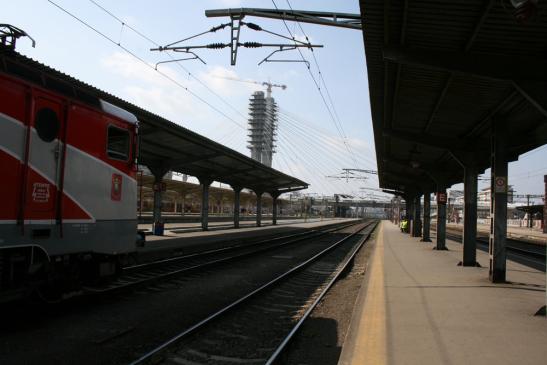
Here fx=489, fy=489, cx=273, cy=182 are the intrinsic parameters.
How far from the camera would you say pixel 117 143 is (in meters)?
8.92

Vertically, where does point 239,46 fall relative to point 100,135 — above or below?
above

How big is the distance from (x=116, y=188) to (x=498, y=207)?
8354 millimetres

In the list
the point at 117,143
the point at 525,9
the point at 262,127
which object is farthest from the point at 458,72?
the point at 262,127

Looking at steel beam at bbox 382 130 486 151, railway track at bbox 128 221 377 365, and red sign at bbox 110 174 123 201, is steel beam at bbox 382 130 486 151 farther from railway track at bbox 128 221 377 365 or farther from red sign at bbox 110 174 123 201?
red sign at bbox 110 174 123 201

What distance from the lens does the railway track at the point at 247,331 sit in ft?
20.4

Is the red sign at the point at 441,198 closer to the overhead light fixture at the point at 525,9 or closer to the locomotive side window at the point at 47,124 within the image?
the overhead light fixture at the point at 525,9

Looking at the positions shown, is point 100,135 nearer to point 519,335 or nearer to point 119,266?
point 119,266

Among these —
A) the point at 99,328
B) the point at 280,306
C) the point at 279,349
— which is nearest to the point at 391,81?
the point at 280,306

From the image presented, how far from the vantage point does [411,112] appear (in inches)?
587

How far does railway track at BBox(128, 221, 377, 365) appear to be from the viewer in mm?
6205

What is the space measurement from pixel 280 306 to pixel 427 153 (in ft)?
49.4

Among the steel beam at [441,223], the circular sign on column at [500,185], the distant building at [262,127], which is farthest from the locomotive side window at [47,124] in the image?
the distant building at [262,127]

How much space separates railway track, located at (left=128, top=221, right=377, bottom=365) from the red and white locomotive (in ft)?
7.11

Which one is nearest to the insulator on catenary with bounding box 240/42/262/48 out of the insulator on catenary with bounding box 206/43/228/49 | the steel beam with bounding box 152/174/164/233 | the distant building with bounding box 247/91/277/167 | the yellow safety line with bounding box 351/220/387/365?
the insulator on catenary with bounding box 206/43/228/49
